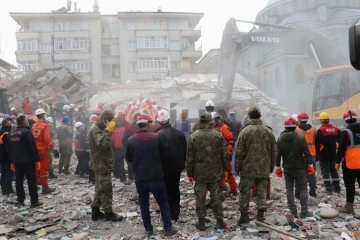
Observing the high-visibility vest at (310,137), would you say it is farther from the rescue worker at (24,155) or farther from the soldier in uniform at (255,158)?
the rescue worker at (24,155)

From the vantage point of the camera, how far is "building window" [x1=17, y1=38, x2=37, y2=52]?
135 ft

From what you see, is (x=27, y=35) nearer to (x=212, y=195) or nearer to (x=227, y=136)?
(x=227, y=136)

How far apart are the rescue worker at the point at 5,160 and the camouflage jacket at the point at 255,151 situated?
5202 mm

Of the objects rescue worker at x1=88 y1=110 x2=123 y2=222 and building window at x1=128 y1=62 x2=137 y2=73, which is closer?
rescue worker at x1=88 y1=110 x2=123 y2=222

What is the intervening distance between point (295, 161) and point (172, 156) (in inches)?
81.8

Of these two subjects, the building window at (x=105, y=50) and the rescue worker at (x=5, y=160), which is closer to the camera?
the rescue worker at (x=5, y=160)

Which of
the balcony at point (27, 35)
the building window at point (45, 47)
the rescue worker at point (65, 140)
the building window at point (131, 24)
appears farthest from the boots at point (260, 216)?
the balcony at point (27, 35)

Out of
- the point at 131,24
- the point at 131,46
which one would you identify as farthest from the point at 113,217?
the point at 131,24

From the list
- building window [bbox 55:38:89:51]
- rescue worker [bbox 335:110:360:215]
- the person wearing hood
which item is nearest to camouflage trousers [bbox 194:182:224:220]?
the person wearing hood

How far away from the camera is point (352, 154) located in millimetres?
5953

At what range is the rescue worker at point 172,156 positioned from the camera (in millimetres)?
5656

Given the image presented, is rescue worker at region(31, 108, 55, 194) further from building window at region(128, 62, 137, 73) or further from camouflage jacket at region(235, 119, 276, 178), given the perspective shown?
building window at region(128, 62, 137, 73)

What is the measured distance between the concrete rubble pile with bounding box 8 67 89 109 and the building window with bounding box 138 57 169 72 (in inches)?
739

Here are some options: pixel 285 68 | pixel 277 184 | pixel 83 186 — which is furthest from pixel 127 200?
pixel 285 68
